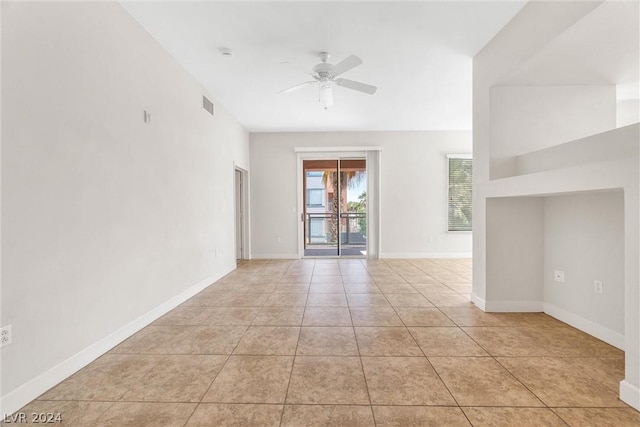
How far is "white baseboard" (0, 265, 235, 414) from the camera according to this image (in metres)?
1.55

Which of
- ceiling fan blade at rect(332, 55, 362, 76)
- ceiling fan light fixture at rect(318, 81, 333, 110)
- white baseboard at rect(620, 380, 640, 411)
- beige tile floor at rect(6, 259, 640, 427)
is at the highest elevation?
ceiling fan blade at rect(332, 55, 362, 76)

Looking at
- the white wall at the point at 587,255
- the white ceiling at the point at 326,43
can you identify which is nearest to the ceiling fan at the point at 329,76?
the white ceiling at the point at 326,43

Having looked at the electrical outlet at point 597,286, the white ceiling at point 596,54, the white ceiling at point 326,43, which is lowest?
the electrical outlet at point 597,286

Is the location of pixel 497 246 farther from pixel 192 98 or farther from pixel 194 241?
pixel 192 98

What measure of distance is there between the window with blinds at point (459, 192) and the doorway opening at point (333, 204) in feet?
6.23

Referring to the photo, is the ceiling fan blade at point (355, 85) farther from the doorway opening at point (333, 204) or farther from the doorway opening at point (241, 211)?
the doorway opening at point (241, 211)

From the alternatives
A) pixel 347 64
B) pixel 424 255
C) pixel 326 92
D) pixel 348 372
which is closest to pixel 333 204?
pixel 424 255

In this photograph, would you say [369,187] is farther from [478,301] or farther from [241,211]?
[478,301]

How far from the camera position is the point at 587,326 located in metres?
2.49

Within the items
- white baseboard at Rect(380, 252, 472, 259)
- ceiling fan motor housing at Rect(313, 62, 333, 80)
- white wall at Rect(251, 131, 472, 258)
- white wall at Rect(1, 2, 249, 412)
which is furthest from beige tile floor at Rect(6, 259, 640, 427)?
white wall at Rect(251, 131, 472, 258)

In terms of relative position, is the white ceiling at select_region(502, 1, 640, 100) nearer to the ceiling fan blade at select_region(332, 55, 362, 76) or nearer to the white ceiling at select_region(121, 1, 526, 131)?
the white ceiling at select_region(121, 1, 526, 131)

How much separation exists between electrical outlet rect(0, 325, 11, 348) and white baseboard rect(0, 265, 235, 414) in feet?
0.88

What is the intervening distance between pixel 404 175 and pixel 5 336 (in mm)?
6140

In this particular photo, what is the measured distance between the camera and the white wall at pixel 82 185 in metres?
1.58
